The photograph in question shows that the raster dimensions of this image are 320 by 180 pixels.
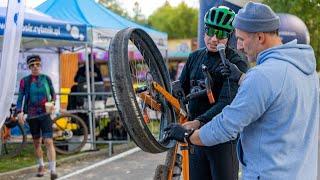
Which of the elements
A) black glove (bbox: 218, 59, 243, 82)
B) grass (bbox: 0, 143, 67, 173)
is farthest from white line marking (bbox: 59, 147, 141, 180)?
black glove (bbox: 218, 59, 243, 82)

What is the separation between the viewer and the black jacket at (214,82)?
12.0 feet

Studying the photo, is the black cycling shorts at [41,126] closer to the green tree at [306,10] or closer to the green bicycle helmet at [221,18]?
the green tree at [306,10]

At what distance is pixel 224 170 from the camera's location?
3.79 metres

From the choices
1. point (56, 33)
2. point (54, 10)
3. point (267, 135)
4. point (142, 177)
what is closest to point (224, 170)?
point (267, 135)

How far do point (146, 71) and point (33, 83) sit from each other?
549cm

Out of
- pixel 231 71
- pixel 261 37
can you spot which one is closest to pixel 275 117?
pixel 261 37

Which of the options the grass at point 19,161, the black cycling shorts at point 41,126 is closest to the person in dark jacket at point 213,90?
the black cycling shorts at point 41,126

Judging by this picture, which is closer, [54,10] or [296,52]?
[296,52]

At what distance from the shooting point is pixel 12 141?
11.3 meters

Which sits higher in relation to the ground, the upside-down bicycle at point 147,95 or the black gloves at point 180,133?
the upside-down bicycle at point 147,95

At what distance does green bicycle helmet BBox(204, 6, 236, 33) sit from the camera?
11.8 ft

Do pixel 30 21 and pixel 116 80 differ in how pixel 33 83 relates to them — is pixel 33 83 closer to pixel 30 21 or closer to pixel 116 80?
pixel 30 21

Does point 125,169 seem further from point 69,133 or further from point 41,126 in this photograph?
point 69,133

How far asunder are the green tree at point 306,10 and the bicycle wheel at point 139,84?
8.29 m
